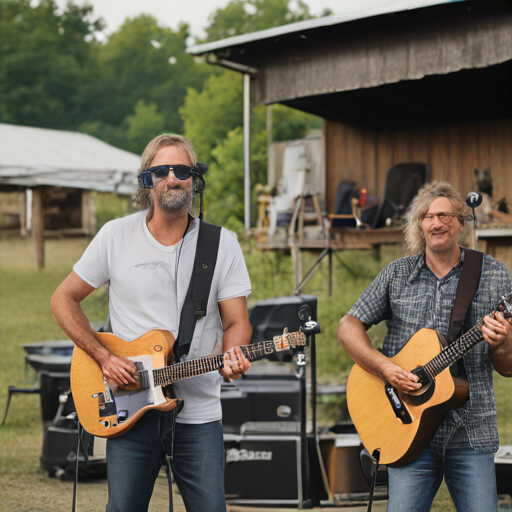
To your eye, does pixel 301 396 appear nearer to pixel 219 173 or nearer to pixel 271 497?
pixel 271 497

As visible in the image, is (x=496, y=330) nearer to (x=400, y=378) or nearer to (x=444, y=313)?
(x=444, y=313)

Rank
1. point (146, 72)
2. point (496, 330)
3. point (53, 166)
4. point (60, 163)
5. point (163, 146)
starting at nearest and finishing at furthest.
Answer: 1. point (496, 330)
2. point (163, 146)
3. point (53, 166)
4. point (60, 163)
5. point (146, 72)

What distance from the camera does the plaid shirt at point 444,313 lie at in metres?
2.47

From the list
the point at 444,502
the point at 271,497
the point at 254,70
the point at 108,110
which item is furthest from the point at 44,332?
the point at 108,110

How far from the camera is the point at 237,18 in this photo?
3148 cm

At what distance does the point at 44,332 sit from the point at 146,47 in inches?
918

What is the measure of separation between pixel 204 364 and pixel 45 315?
11975mm

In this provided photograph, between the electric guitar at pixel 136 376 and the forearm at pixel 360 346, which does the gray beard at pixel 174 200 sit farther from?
the forearm at pixel 360 346

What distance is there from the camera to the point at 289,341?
2.54 metres

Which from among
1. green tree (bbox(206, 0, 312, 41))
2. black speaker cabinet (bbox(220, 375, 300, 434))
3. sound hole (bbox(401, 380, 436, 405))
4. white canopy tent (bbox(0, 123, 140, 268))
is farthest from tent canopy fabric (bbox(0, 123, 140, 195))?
green tree (bbox(206, 0, 312, 41))

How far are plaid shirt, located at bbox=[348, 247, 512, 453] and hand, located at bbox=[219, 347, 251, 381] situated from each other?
2.09 feet

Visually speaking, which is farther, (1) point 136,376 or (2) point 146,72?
(2) point 146,72

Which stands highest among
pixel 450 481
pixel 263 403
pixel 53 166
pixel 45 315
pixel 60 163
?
pixel 60 163

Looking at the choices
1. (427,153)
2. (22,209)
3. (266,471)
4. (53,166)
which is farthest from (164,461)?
(22,209)
